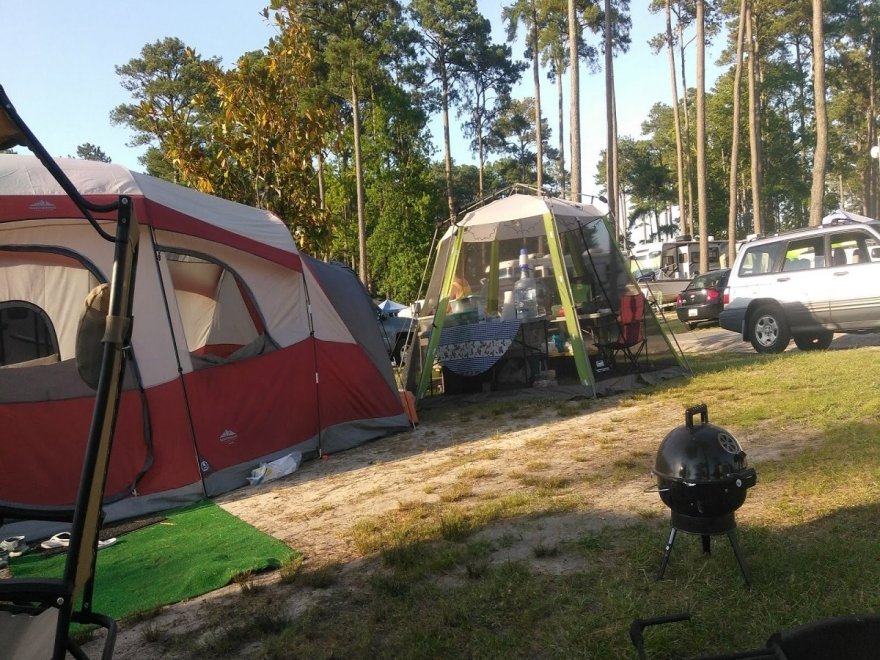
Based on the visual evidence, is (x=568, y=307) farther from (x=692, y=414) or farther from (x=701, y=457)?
(x=701, y=457)

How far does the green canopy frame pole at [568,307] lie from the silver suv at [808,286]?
3796 mm

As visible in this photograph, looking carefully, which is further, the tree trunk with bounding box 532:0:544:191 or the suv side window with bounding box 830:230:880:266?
Result: the tree trunk with bounding box 532:0:544:191

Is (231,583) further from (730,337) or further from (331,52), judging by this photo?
(331,52)

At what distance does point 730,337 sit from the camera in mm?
14414

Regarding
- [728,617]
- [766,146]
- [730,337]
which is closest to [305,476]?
[728,617]

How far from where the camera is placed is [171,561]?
4.46 m

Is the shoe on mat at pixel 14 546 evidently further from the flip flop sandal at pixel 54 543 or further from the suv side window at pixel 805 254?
the suv side window at pixel 805 254

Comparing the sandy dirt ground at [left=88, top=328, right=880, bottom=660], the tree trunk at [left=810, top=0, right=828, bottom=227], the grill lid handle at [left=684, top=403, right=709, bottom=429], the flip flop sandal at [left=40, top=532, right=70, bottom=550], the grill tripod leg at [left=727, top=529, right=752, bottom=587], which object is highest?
the tree trunk at [left=810, top=0, right=828, bottom=227]

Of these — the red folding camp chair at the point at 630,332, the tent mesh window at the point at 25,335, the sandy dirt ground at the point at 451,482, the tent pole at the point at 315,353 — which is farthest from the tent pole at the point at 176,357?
the red folding camp chair at the point at 630,332

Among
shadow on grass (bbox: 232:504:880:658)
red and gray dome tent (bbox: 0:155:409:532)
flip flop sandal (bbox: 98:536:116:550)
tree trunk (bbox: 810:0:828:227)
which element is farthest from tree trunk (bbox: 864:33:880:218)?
flip flop sandal (bbox: 98:536:116:550)

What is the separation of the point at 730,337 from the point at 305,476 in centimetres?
1077

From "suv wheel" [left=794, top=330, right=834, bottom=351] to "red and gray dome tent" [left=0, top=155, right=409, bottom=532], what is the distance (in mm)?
7460

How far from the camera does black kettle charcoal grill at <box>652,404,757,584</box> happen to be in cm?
301

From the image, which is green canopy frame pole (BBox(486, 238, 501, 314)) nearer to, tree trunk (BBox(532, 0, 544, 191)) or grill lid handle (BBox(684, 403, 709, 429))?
grill lid handle (BBox(684, 403, 709, 429))
